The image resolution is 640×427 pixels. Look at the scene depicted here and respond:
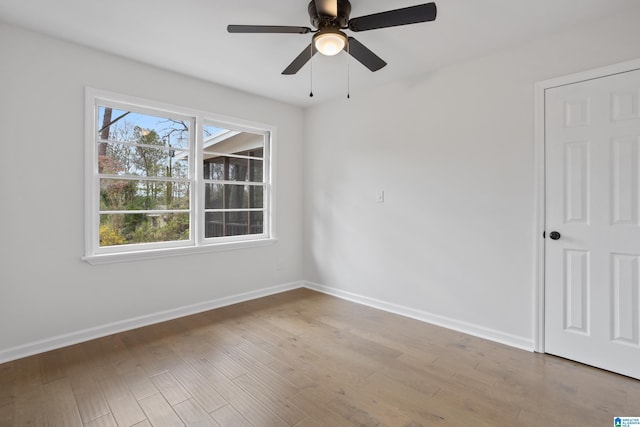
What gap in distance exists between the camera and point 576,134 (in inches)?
94.3

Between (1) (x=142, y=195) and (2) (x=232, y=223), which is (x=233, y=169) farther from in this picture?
(1) (x=142, y=195)

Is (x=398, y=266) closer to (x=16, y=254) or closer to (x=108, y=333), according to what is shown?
(x=108, y=333)

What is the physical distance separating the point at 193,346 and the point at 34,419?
1.04 meters

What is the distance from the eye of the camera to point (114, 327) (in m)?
2.88

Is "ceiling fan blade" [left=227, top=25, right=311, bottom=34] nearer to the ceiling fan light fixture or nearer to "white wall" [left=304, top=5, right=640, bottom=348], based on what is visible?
the ceiling fan light fixture

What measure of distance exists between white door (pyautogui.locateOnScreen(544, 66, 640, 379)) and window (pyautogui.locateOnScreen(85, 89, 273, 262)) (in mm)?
3065

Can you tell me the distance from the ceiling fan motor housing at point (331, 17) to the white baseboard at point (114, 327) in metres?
2.96

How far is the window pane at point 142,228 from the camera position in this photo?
115 inches

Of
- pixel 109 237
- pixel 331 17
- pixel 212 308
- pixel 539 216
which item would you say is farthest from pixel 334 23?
pixel 212 308

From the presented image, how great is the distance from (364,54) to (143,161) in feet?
7.69

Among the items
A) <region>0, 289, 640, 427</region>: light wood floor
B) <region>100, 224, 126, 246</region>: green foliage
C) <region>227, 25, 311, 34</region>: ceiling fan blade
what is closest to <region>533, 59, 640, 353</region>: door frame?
<region>0, 289, 640, 427</region>: light wood floor

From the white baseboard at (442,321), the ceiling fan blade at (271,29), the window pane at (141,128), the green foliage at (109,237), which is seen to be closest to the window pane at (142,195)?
the green foliage at (109,237)

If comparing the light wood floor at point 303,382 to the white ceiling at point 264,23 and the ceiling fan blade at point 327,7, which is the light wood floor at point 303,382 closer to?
the ceiling fan blade at point 327,7

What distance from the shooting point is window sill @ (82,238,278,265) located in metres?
2.79
